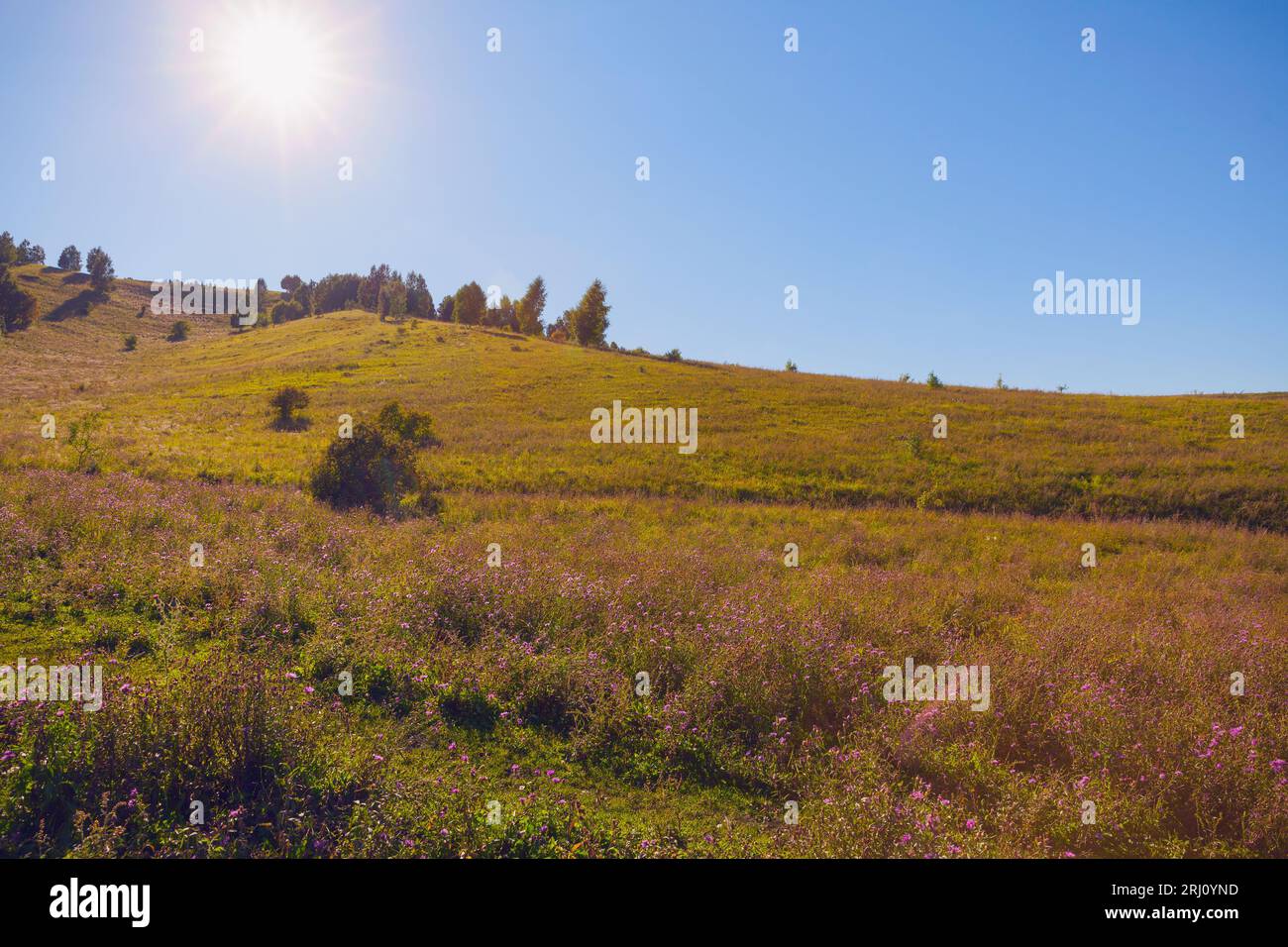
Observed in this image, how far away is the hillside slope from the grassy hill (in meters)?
3.70

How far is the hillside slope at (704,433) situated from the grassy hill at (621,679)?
3.70 meters

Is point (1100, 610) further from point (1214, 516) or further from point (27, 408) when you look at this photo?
point (27, 408)

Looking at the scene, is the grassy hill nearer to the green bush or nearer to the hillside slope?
Result: the green bush

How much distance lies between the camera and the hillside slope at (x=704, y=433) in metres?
20.2

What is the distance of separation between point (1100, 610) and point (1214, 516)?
52.1ft

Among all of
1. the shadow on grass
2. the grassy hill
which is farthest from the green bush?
the shadow on grass

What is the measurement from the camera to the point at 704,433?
29.7 meters

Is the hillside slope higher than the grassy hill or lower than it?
higher

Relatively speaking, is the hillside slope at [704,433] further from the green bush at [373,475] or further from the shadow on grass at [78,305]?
the shadow on grass at [78,305]

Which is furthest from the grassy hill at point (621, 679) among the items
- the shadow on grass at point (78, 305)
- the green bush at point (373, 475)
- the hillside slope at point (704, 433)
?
the shadow on grass at point (78, 305)

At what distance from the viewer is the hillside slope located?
20.2 m
